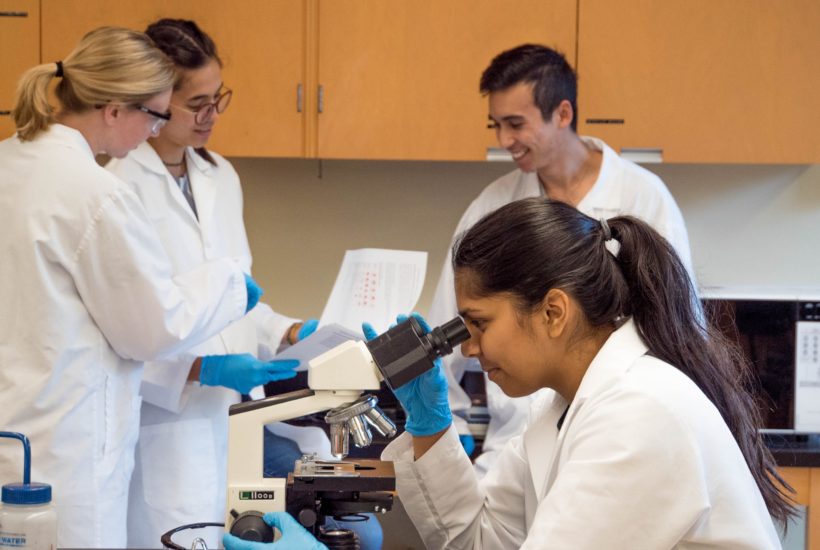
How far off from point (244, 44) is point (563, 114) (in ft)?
2.88

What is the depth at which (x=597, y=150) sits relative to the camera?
2.47m

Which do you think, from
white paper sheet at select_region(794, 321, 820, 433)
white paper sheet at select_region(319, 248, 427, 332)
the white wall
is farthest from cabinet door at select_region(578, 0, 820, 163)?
white paper sheet at select_region(319, 248, 427, 332)

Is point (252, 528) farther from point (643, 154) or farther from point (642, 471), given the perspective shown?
point (643, 154)

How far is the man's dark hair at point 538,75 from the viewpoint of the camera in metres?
2.35

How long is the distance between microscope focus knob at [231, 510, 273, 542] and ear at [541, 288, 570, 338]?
43 cm

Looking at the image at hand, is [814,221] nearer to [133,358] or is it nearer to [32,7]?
[133,358]

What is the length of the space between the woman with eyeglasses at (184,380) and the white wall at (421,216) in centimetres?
62

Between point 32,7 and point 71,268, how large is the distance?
3.73 feet

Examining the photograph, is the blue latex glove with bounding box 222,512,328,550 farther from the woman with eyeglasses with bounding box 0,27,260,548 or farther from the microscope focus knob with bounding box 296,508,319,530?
the woman with eyeglasses with bounding box 0,27,260,548

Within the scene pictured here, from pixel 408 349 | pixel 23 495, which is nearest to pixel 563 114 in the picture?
pixel 408 349

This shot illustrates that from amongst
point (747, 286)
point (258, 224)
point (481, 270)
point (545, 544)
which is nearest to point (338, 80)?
point (258, 224)

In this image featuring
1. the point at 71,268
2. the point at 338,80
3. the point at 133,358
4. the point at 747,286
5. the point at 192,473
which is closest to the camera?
the point at 71,268

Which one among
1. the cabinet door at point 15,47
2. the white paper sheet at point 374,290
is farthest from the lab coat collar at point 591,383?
the cabinet door at point 15,47

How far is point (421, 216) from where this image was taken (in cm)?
300
